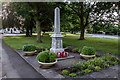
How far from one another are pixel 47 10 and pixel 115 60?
1525 cm

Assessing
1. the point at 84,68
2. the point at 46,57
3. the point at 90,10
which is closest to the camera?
the point at 84,68

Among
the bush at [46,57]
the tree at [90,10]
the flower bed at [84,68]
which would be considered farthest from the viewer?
the tree at [90,10]

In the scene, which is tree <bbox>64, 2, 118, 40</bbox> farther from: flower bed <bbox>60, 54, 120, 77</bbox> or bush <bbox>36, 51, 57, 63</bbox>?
bush <bbox>36, 51, 57, 63</bbox>

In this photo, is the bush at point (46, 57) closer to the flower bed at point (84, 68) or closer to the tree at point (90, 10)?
the flower bed at point (84, 68)

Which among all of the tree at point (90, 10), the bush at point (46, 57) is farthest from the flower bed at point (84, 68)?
the tree at point (90, 10)

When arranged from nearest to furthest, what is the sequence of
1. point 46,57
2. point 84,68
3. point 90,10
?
point 84,68, point 46,57, point 90,10

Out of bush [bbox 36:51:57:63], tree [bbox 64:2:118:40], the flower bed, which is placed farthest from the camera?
tree [bbox 64:2:118:40]

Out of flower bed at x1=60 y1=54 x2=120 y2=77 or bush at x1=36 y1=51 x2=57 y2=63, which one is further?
bush at x1=36 y1=51 x2=57 y2=63

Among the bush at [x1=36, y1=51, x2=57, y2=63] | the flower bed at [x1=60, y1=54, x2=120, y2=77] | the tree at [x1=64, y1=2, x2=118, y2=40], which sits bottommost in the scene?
the flower bed at [x1=60, y1=54, x2=120, y2=77]

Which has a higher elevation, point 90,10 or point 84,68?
point 90,10

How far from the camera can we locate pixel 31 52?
10383 millimetres

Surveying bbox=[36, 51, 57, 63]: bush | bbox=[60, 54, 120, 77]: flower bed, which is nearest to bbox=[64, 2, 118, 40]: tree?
bbox=[60, 54, 120, 77]: flower bed

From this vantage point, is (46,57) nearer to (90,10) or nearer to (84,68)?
(84,68)

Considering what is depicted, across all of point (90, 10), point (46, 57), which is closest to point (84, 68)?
point (46, 57)
